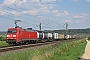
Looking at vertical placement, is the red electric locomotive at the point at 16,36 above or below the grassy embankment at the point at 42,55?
above

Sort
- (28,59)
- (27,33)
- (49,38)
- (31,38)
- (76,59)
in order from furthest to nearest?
(49,38), (31,38), (27,33), (76,59), (28,59)

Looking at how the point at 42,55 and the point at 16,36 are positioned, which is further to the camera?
the point at 16,36

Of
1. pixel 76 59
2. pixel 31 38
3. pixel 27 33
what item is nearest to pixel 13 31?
pixel 27 33

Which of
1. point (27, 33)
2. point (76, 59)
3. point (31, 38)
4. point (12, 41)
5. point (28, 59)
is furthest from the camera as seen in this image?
point (31, 38)

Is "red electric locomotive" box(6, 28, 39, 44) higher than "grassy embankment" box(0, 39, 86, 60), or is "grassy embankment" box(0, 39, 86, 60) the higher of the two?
"red electric locomotive" box(6, 28, 39, 44)

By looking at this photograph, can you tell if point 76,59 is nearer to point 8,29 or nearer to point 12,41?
point 12,41

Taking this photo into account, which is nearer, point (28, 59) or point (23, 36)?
point (28, 59)

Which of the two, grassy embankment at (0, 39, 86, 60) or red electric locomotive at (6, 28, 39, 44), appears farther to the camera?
red electric locomotive at (6, 28, 39, 44)

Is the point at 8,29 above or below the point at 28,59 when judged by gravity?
above

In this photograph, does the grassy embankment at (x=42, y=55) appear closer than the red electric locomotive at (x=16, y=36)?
Yes

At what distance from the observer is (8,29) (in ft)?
131

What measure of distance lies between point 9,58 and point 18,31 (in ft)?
74.2

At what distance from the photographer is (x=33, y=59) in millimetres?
17406

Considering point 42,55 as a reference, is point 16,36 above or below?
above
